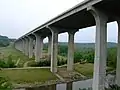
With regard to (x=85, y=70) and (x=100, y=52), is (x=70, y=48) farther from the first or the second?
(x=100, y=52)

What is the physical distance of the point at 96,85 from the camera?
72.8 feet

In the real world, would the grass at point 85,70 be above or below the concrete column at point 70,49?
below

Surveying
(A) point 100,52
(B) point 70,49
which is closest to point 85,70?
(B) point 70,49

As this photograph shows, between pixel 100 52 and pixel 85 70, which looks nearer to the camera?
pixel 100 52

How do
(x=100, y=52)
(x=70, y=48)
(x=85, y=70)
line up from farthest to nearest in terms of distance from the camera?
(x=85, y=70)
(x=70, y=48)
(x=100, y=52)

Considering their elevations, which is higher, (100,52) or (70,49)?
(70,49)

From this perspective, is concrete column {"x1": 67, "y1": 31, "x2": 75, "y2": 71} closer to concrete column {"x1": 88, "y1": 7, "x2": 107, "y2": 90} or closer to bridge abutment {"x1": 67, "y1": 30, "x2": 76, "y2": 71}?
bridge abutment {"x1": 67, "y1": 30, "x2": 76, "y2": 71}

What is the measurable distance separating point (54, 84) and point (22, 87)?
4.41 metres

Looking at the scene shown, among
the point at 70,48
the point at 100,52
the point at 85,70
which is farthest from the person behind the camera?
the point at 85,70

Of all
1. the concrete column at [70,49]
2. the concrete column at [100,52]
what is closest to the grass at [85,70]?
the concrete column at [70,49]

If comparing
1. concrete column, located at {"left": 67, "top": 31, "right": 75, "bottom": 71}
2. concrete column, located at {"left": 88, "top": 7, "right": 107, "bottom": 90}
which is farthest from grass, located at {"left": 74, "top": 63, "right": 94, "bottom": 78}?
concrete column, located at {"left": 88, "top": 7, "right": 107, "bottom": 90}

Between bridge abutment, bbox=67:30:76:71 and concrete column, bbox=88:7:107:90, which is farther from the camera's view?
bridge abutment, bbox=67:30:76:71

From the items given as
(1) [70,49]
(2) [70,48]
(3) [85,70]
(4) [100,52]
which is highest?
(2) [70,48]

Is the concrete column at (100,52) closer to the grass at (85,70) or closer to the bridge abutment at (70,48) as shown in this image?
the grass at (85,70)
